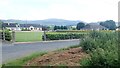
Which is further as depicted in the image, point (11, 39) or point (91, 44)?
point (11, 39)

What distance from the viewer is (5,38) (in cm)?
3509

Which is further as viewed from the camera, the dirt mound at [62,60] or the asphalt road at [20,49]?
the asphalt road at [20,49]

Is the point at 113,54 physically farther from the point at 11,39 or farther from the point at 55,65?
the point at 11,39

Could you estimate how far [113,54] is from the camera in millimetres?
7871

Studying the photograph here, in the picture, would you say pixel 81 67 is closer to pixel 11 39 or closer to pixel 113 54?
pixel 113 54

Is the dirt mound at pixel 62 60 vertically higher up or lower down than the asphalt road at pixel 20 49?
higher up

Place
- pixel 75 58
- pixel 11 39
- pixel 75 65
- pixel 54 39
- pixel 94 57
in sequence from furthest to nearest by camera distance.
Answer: pixel 54 39 → pixel 11 39 → pixel 75 58 → pixel 75 65 → pixel 94 57

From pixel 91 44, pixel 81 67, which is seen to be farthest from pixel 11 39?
pixel 81 67

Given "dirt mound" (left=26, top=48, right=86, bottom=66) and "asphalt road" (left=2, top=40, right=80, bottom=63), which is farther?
"asphalt road" (left=2, top=40, right=80, bottom=63)

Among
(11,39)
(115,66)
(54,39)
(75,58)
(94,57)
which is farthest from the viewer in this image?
(54,39)

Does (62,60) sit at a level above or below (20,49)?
above

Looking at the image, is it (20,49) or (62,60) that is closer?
(62,60)

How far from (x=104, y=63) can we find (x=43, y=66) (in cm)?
217

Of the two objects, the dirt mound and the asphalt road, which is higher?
the dirt mound
